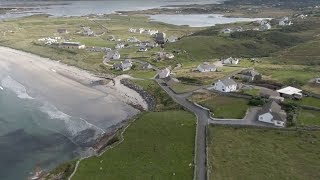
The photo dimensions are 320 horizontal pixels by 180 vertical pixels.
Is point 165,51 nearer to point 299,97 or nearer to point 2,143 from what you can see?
point 299,97

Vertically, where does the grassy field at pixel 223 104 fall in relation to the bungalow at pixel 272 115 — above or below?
below

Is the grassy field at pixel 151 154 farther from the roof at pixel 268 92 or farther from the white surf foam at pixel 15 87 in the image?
the white surf foam at pixel 15 87

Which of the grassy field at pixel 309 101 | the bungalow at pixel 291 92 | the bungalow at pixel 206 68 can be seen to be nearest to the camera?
the grassy field at pixel 309 101

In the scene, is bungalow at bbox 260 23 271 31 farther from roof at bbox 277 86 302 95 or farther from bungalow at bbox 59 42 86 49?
roof at bbox 277 86 302 95

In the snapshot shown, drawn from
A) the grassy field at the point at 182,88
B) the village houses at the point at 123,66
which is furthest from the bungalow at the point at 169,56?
the grassy field at the point at 182,88

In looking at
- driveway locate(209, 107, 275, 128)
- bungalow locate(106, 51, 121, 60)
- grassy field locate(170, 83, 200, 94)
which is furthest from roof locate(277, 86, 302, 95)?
bungalow locate(106, 51, 121, 60)

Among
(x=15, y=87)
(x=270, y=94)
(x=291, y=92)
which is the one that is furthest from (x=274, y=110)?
(x=15, y=87)
